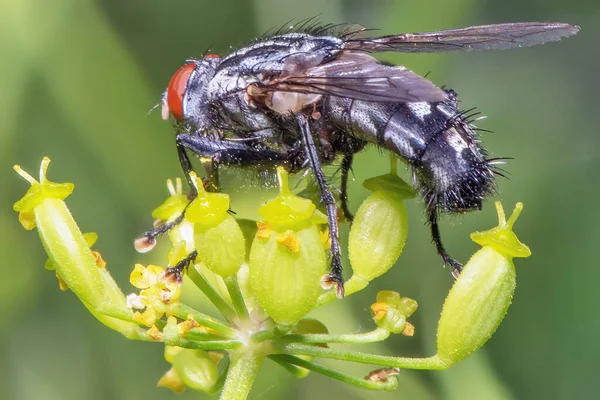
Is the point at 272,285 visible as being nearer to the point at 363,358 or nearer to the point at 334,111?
the point at 363,358

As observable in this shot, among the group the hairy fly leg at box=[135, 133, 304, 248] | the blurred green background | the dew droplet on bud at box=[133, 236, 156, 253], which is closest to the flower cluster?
the dew droplet on bud at box=[133, 236, 156, 253]

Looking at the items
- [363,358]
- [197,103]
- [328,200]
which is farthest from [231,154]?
[363,358]

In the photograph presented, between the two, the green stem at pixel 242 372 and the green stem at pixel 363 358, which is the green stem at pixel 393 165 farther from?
the green stem at pixel 242 372

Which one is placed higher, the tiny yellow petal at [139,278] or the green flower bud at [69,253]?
the green flower bud at [69,253]

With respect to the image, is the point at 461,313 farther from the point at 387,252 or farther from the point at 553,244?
the point at 553,244

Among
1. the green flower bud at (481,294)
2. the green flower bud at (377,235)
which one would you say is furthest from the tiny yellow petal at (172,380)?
the green flower bud at (481,294)

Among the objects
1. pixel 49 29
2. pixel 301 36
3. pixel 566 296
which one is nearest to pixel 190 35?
pixel 49 29

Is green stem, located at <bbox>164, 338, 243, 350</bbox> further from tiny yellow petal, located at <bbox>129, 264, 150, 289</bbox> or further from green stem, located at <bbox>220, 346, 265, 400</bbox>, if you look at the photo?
tiny yellow petal, located at <bbox>129, 264, 150, 289</bbox>
